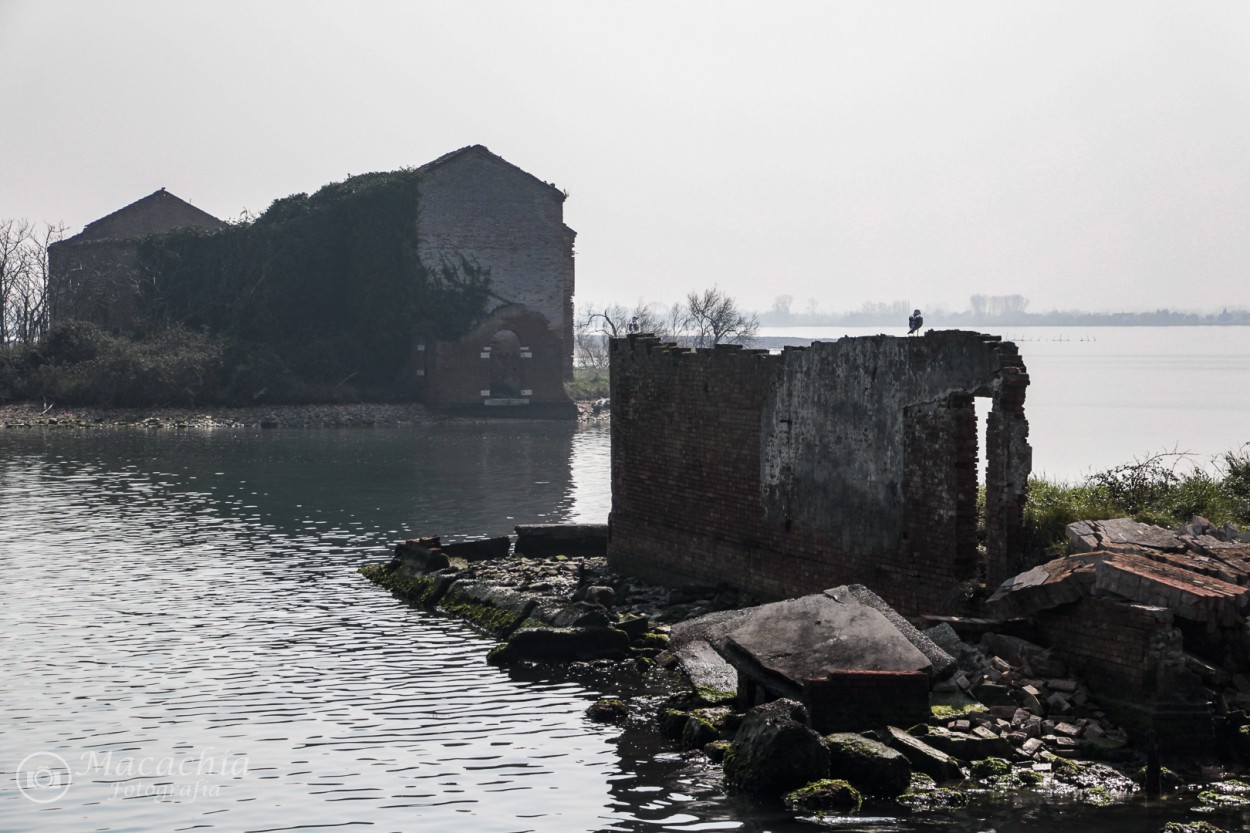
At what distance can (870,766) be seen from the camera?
9.84 m

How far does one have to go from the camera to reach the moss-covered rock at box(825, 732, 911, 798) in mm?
9773

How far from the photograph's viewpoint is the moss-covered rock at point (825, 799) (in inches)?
376

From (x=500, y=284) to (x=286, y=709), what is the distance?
139ft

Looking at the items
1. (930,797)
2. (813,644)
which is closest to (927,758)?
(930,797)

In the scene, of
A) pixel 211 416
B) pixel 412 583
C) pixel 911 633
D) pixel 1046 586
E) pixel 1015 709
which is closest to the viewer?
pixel 1015 709

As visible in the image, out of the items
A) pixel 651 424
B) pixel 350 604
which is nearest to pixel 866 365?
pixel 651 424

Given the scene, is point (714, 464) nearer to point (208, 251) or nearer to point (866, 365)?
point (866, 365)

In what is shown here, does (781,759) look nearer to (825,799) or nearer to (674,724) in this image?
(825,799)

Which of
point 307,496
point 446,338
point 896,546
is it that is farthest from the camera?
point 446,338

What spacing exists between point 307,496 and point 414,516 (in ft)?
13.6

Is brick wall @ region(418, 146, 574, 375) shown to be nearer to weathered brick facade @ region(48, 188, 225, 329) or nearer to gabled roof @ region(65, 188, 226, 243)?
weathered brick facade @ region(48, 188, 225, 329)

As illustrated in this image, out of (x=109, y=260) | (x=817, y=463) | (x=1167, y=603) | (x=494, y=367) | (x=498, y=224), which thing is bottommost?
(x=1167, y=603)

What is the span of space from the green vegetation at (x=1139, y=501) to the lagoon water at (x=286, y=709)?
4.31 m

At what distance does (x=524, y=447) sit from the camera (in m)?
44.6
